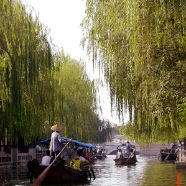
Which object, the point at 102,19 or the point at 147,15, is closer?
the point at 147,15

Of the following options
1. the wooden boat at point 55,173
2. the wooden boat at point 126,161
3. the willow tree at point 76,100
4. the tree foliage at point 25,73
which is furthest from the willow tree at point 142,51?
the wooden boat at point 126,161

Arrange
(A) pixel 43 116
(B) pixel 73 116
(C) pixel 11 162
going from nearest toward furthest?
(A) pixel 43 116 → (C) pixel 11 162 → (B) pixel 73 116

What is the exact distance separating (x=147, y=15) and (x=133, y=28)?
1.76ft

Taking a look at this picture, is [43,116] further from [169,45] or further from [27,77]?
[169,45]

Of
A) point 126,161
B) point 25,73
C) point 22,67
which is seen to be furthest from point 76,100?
point 22,67

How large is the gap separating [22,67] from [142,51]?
4.91m

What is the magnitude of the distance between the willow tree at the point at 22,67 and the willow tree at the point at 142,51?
1995 mm

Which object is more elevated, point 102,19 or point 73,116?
point 102,19

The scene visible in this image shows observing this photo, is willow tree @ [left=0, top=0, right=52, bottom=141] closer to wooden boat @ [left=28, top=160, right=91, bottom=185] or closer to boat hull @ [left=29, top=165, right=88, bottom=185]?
wooden boat @ [left=28, top=160, right=91, bottom=185]

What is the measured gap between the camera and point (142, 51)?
49.2 ft

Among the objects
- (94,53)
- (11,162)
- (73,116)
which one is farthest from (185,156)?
(94,53)

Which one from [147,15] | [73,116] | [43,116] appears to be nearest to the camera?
[147,15]

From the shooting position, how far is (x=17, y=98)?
16750 mm

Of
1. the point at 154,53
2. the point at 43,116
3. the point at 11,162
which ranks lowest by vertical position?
the point at 11,162
